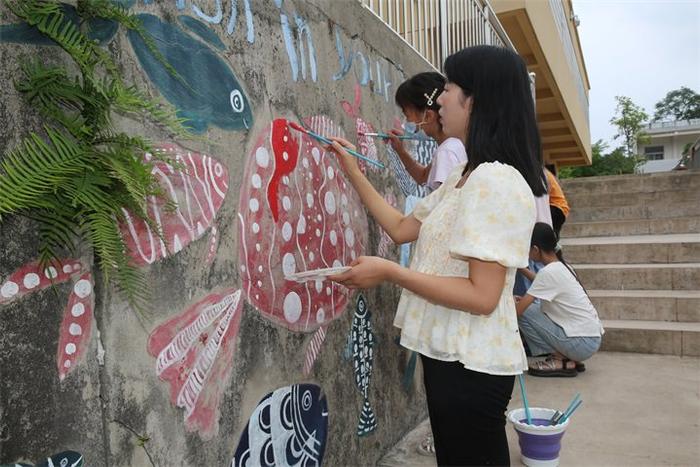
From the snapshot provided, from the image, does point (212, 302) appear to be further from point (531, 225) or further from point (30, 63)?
point (531, 225)

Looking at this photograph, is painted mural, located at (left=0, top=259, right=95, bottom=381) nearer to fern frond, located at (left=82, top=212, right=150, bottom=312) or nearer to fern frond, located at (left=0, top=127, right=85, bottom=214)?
fern frond, located at (left=82, top=212, right=150, bottom=312)

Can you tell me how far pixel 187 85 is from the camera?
152cm

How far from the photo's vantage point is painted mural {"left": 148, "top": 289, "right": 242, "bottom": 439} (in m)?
1.42

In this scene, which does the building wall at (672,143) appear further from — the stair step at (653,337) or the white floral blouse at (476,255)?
the white floral blouse at (476,255)

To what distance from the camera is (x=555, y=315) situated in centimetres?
419

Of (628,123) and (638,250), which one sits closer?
(638,250)

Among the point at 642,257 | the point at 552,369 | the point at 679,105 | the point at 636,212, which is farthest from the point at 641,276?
the point at 679,105

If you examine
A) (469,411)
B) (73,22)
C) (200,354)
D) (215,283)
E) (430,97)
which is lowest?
(469,411)

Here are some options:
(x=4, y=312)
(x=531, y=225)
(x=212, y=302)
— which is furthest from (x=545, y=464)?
(x=4, y=312)

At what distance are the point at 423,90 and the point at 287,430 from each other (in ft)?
5.45

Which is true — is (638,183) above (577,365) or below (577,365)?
above

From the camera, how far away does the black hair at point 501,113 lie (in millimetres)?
1520

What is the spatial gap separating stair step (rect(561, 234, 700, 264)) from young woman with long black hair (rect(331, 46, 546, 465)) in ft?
17.7

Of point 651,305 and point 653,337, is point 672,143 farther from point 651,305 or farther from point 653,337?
point 653,337
